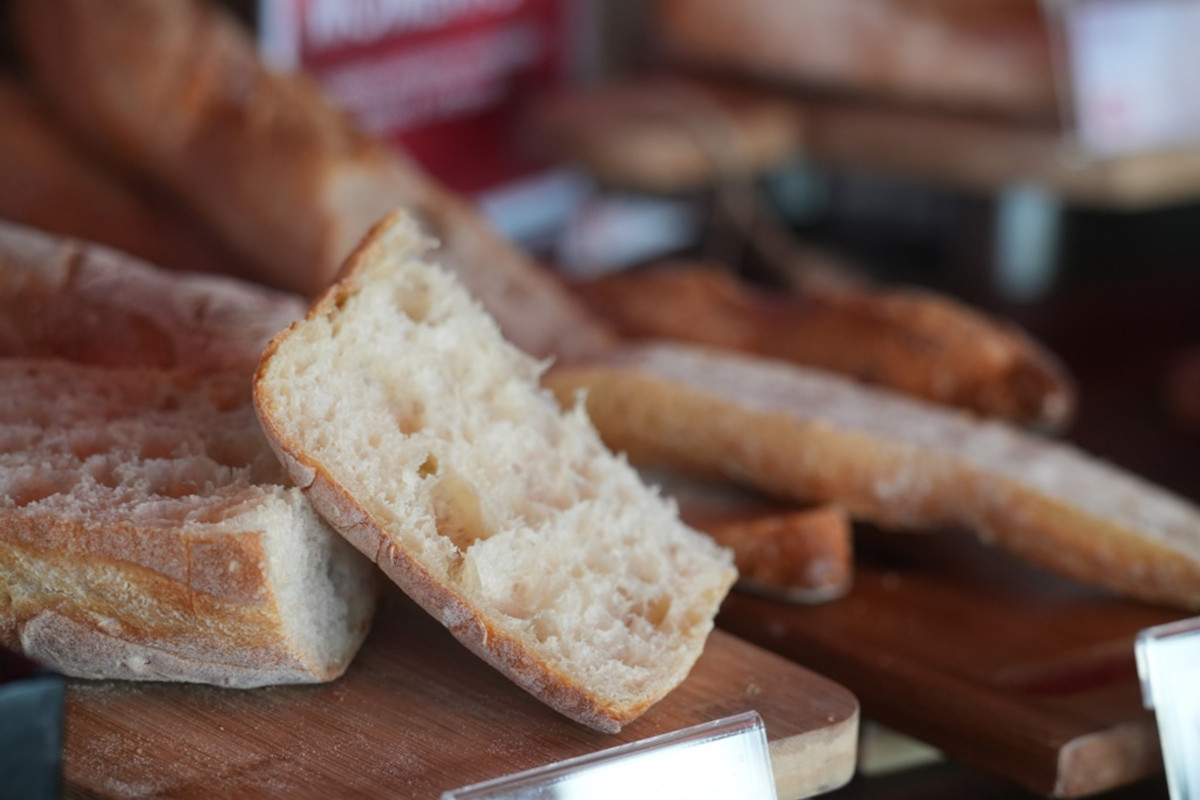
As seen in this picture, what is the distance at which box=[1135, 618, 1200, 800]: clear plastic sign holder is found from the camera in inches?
37.6

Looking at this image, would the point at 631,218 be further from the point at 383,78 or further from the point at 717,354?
the point at 717,354

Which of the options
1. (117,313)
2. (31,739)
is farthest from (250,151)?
(31,739)

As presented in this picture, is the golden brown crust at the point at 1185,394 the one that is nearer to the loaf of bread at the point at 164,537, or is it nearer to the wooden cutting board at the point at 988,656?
the wooden cutting board at the point at 988,656

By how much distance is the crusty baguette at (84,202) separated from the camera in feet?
5.16

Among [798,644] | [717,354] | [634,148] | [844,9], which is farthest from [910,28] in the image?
[798,644]

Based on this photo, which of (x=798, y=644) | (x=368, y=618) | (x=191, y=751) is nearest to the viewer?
(x=191, y=751)

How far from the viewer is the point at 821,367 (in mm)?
1655

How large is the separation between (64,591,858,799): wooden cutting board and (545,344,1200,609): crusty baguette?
332 millimetres

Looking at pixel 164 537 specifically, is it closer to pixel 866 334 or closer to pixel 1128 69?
pixel 866 334

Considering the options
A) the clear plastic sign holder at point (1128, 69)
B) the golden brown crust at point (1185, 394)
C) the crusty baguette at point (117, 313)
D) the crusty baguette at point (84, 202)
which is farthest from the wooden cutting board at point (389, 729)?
the clear plastic sign holder at point (1128, 69)

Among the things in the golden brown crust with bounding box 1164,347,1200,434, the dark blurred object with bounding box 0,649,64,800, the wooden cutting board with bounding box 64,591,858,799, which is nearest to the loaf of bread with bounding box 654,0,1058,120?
the golden brown crust with bounding box 1164,347,1200,434

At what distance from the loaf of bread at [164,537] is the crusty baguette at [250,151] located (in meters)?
0.41

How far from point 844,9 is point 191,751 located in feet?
6.13

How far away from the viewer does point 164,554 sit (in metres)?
0.89
